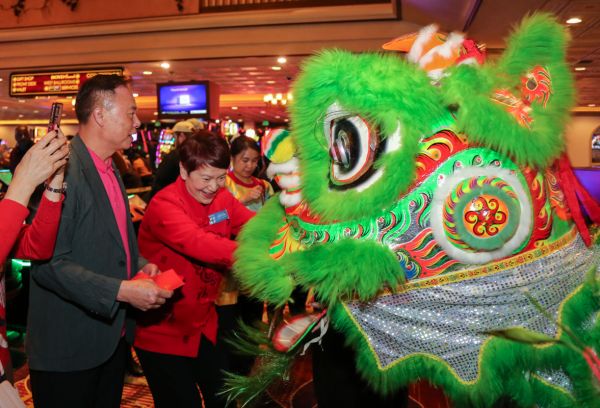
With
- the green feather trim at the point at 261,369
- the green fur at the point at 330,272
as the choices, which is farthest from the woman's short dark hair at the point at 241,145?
the green fur at the point at 330,272

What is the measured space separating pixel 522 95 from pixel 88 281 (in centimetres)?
134

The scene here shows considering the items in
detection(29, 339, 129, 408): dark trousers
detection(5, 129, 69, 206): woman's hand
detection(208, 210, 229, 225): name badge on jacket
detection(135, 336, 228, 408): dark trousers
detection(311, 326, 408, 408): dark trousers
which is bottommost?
detection(135, 336, 228, 408): dark trousers

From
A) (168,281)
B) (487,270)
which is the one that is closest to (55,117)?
(168,281)

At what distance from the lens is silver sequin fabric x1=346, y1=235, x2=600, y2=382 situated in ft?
4.06

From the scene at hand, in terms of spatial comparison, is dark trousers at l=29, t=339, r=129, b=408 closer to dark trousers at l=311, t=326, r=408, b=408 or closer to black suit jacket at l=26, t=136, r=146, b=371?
black suit jacket at l=26, t=136, r=146, b=371

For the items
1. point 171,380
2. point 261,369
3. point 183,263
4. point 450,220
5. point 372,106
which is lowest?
point 171,380

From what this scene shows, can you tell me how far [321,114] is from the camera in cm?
130

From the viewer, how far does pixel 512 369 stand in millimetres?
1211

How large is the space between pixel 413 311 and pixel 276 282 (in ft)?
1.11

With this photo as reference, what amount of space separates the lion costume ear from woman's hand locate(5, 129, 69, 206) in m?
0.99

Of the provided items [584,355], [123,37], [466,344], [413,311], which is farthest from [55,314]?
[123,37]

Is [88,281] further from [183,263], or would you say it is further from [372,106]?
[372,106]

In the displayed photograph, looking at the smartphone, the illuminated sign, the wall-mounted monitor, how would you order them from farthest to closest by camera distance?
the wall-mounted monitor, the illuminated sign, the smartphone

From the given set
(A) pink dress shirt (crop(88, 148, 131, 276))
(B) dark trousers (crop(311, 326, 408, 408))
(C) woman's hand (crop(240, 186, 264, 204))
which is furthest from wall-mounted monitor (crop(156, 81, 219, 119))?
(B) dark trousers (crop(311, 326, 408, 408))
